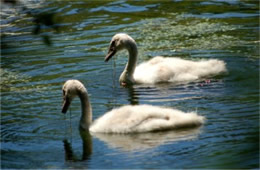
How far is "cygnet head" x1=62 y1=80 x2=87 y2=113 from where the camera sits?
30.0ft

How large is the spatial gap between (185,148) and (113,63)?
5.68 metres

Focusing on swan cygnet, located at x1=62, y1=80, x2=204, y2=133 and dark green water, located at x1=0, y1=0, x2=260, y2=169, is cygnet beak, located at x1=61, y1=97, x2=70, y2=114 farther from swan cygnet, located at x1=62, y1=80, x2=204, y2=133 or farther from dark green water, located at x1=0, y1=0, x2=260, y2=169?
swan cygnet, located at x1=62, y1=80, x2=204, y2=133

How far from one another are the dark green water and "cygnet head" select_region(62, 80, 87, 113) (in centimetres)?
25

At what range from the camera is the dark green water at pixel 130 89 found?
7434 mm

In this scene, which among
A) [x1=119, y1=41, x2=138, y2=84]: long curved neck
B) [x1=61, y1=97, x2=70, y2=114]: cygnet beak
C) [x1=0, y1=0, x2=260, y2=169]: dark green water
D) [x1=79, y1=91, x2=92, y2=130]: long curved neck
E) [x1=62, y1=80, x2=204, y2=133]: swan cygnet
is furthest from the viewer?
[x1=119, y1=41, x2=138, y2=84]: long curved neck

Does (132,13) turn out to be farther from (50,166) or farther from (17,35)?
(50,166)

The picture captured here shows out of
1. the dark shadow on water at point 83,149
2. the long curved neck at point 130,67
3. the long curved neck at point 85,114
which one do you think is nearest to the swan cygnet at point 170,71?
the long curved neck at point 130,67

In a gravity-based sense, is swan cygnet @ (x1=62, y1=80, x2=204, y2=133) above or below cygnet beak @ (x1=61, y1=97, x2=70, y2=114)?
above

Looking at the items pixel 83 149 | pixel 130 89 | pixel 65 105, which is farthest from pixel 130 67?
pixel 83 149

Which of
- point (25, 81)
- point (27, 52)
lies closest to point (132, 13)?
point (27, 52)

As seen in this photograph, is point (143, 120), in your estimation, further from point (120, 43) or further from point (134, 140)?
point (120, 43)

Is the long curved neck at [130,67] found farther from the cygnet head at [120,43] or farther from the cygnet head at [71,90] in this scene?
the cygnet head at [71,90]

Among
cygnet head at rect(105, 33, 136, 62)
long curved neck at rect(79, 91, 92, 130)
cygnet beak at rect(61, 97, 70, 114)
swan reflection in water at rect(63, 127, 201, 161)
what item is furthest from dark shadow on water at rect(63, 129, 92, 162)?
cygnet head at rect(105, 33, 136, 62)

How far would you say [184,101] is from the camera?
9.85 m
